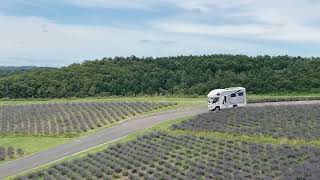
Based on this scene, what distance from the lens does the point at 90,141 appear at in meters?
47.3

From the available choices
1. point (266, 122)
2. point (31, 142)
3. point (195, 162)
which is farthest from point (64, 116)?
point (195, 162)

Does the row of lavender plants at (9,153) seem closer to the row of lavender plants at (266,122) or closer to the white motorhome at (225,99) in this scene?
the row of lavender plants at (266,122)

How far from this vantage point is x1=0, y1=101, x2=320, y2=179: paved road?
3925 cm

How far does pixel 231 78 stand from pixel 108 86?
20546 mm

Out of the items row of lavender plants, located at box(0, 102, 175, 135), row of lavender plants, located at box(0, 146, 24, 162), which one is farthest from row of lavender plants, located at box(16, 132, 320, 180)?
row of lavender plants, located at box(0, 102, 175, 135)

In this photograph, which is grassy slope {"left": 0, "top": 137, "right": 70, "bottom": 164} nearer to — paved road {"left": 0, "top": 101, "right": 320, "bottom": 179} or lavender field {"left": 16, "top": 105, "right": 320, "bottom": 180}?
paved road {"left": 0, "top": 101, "right": 320, "bottom": 179}

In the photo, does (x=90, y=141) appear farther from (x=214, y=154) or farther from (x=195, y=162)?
(x=195, y=162)

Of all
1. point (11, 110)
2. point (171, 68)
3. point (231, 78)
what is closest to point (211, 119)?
point (11, 110)

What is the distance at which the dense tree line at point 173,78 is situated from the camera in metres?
87.2

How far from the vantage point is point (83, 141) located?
156 ft

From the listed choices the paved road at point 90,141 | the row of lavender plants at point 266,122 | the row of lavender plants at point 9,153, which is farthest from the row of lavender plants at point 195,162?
the row of lavender plants at point 9,153

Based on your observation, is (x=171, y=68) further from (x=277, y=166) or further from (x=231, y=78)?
(x=277, y=166)

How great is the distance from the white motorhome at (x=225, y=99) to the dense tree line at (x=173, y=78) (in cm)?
2390

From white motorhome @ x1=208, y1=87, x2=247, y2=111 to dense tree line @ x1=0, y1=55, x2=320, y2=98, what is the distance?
941 inches
